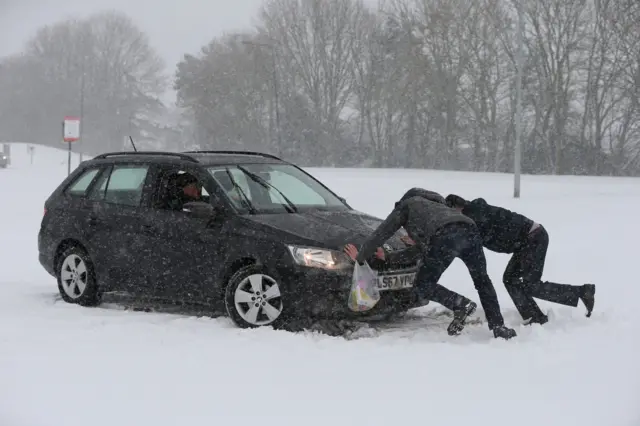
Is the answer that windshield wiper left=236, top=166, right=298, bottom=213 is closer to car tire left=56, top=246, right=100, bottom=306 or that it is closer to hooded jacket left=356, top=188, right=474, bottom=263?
hooded jacket left=356, top=188, right=474, bottom=263

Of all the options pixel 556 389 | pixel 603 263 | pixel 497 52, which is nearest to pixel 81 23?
pixel 497 52

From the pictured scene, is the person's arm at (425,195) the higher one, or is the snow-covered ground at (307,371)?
the person's arm at (425,195)

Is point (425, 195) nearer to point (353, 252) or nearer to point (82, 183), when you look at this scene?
point (353, 252)

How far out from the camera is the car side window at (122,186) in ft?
27.0

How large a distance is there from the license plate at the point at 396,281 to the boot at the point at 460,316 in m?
0.53

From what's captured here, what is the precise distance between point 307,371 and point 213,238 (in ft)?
6.83

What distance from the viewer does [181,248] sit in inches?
299

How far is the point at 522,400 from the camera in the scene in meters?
4.97

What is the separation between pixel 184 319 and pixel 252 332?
102 cm

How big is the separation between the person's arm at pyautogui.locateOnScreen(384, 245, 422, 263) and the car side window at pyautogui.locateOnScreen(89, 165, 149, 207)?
8.50ft

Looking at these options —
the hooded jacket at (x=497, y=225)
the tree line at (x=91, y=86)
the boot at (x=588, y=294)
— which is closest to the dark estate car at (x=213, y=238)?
the hooded jacket at (x=497, y=225)

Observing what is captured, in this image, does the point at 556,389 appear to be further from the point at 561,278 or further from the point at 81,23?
the point at 81,23

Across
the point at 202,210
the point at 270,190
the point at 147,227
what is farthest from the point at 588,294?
the point at 147,227

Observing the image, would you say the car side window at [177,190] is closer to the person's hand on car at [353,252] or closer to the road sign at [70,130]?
the person's hand on car at [353,252]
